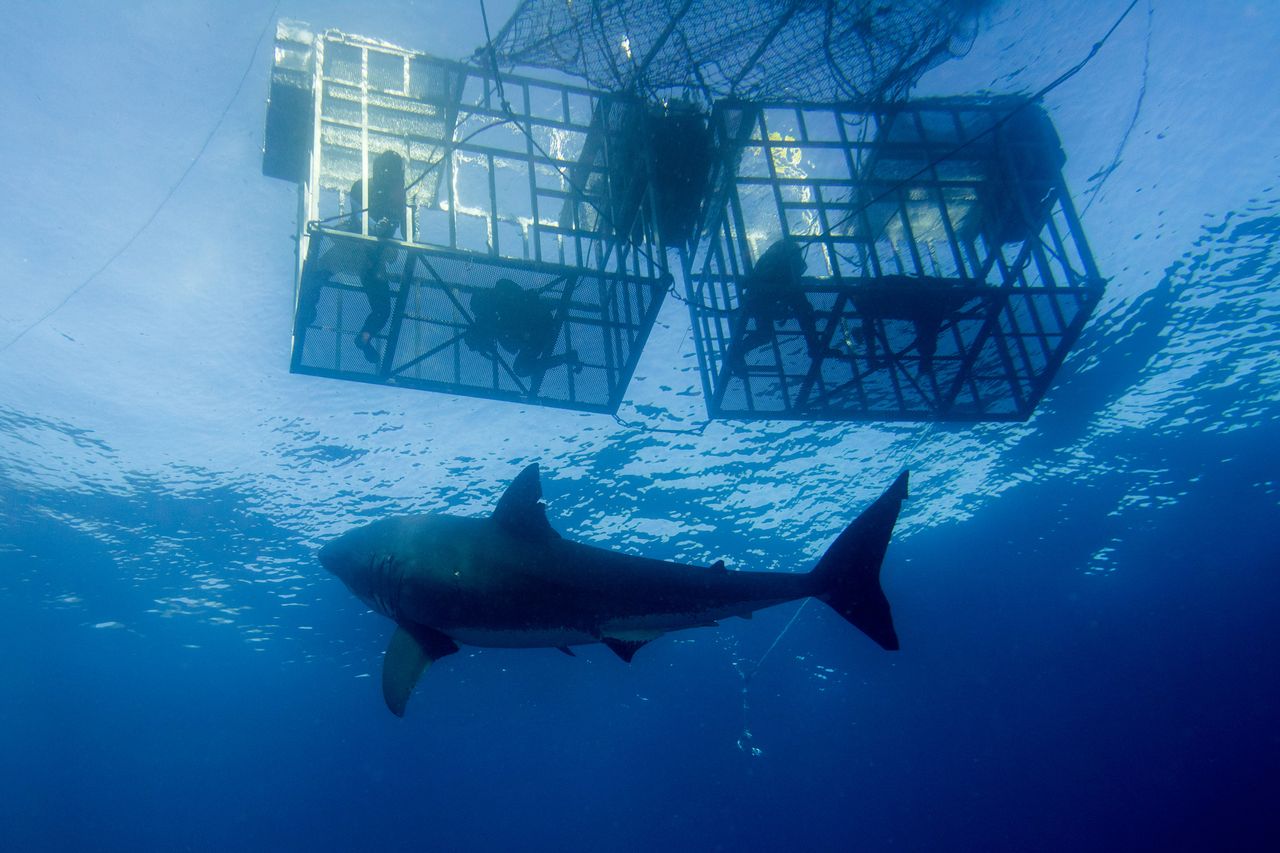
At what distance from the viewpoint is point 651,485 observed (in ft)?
62.7

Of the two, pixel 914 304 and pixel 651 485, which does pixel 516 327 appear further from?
pixel 651 485

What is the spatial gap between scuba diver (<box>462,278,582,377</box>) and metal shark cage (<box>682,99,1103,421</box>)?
2.24m

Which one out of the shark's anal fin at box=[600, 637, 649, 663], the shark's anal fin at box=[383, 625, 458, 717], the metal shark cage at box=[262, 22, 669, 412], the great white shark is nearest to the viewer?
the shark's anal fin at box=[383, 625, 458, 717]

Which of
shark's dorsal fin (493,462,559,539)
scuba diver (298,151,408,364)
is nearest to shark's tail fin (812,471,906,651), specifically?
shark's dorsal fin (493,462,559,539)

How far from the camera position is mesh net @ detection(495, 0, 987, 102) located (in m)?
7.37

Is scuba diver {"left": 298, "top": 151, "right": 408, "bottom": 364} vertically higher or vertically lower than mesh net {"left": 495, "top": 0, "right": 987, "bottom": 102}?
lower

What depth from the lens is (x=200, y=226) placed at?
11219 mm

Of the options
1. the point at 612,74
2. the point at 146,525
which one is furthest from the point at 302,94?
the point at 146,525

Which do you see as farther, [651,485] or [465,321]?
[651,485]

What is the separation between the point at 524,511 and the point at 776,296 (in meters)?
5.17

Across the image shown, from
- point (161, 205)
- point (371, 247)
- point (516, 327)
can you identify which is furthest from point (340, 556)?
point (161, 205)

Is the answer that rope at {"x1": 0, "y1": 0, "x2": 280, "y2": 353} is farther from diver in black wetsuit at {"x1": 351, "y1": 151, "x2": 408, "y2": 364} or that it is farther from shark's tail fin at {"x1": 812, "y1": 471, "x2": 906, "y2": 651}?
shark's tail fin at {"x1": 812, "y1": 471, "x2": 906, "y2": 651}

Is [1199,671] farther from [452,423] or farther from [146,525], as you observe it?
[146,525]

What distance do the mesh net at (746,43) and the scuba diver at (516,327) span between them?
3.41 metres
